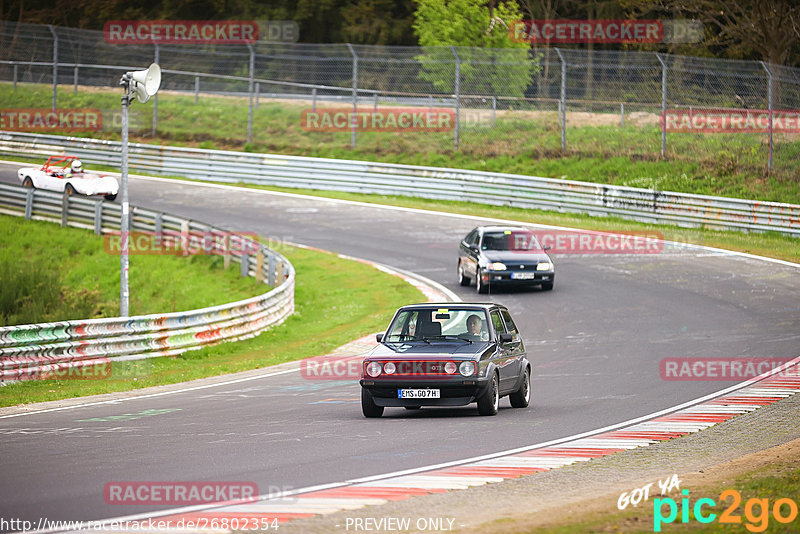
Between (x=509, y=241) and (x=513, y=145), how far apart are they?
54.3ft

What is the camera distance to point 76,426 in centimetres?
1227

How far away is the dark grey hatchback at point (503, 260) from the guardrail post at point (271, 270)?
4640mm

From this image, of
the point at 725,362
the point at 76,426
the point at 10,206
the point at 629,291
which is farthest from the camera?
the point at 10,206

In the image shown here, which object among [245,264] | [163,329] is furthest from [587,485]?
[245,264]

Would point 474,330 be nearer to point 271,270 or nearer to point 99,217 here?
point 271,270

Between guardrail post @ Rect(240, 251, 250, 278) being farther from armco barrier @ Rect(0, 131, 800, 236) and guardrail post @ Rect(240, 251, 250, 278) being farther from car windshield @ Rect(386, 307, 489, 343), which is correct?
car windshield @ Rect(386, 307, 489, 343)

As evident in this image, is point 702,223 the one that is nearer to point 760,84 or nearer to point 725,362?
point 760,84

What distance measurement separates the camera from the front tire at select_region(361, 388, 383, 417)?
12750mm

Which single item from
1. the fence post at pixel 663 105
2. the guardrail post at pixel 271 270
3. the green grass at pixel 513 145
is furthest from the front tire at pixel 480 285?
the fence post at pixel 663 105

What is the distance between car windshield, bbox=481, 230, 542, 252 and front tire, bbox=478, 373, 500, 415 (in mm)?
12018

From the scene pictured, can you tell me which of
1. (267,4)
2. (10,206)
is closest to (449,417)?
(10,206)

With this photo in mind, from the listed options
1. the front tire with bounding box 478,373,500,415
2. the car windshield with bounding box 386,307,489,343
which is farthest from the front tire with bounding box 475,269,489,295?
the front tire with bounding box 478,373,500,415

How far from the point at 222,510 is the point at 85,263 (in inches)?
1000

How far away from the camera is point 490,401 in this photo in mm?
12734
